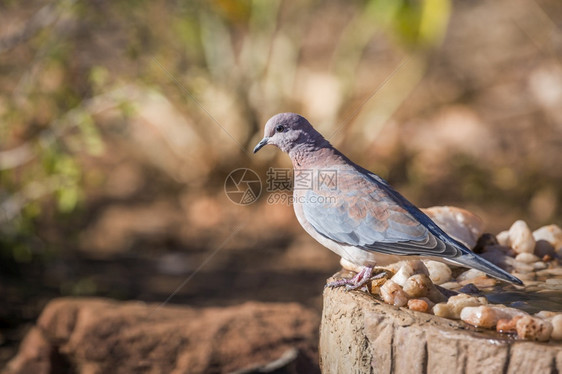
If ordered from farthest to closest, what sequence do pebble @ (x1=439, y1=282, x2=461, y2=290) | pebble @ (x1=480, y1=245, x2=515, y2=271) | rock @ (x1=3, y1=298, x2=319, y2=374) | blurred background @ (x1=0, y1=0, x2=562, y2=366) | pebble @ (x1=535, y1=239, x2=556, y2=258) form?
1. blurred background @ (x1=0, y1=0, x2=562, y2=366)
2. rock @ (x1=3, y1=298, x2=319, y2=374)
3. pebble @ (x1=535, y1=239, x2=556, y2=258)
4. pebble @ (x1=480, y1=245, x2=515, y2=271)
5. pebble @ (x1=439, y1=282, x2=461, y2=290)

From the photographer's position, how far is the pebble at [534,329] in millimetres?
2324

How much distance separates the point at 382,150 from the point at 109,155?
3.53 metres

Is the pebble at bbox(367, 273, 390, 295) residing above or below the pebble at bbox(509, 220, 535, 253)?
below

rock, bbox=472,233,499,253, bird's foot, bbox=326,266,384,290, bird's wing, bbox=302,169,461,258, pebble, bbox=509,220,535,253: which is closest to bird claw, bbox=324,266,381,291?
bird's foot, bbox=326,266,384,290

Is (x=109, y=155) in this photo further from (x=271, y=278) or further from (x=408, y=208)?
(x=408, y=208)

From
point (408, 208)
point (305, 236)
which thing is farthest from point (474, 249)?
point (305, 236)

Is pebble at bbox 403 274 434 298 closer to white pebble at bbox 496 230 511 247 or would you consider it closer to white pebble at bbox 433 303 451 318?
white pebble at bbox 433 303 451 318

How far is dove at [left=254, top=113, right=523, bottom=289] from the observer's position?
2826 mm

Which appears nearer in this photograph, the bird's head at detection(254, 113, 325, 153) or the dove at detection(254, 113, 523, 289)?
the dove at detection(254, 113, 523, 289)

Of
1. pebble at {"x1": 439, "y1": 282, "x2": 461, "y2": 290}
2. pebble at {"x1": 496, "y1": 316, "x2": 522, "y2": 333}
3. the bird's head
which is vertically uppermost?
the bird's head

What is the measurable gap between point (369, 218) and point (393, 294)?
1.27 ft

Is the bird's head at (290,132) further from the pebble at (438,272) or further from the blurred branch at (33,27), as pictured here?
the blurred branch at (33,27)

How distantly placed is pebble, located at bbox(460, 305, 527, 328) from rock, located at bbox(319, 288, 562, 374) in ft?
0.15

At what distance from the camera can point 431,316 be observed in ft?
8.41
